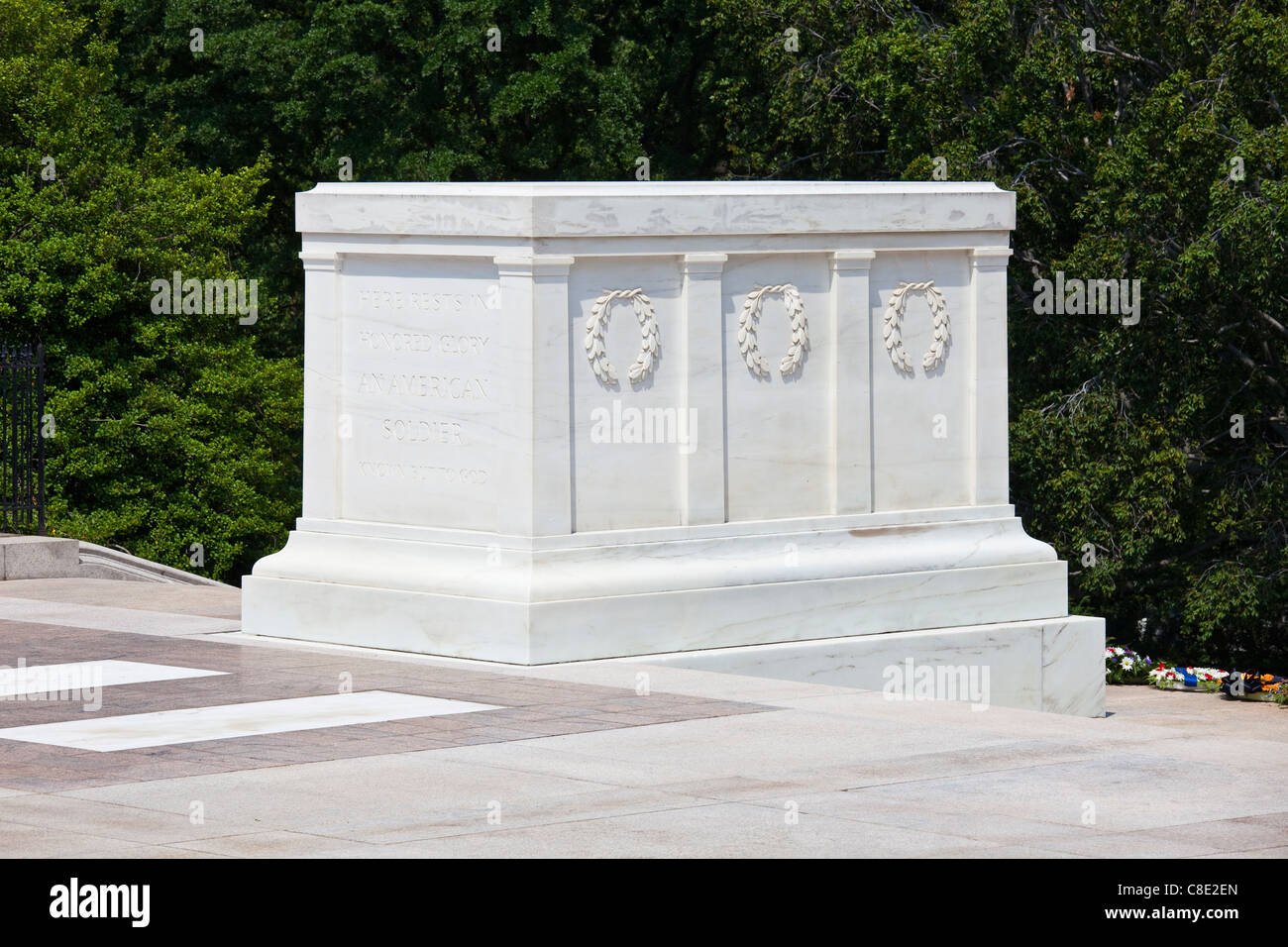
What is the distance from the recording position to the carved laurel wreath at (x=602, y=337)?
11.7 metres

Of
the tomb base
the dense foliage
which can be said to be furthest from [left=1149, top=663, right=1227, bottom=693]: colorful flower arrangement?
the tomb base

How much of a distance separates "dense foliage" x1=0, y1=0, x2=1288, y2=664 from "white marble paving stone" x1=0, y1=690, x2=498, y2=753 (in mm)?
Answer: 15781

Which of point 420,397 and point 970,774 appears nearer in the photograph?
point 970,774

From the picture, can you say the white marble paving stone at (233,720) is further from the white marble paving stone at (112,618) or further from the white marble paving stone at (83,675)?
the white marble paving stone at (112,618)

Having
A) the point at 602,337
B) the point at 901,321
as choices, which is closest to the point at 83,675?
the point at 602,337

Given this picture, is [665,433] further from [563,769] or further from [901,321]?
[563,769]

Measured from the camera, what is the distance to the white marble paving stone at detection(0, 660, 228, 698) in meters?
10.6

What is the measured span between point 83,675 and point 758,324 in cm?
420

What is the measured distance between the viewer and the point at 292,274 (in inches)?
1405

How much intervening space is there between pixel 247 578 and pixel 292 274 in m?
23.7

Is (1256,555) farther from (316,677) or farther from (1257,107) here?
(316,677)

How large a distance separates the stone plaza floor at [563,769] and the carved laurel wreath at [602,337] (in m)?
1.62

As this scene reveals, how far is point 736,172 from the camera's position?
35.8 m

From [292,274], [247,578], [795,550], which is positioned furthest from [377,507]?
[292,274]
